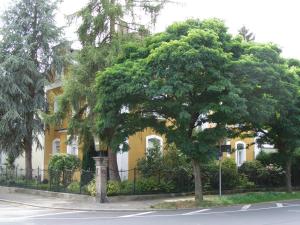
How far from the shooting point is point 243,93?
1995cm

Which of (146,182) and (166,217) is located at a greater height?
(146,182)

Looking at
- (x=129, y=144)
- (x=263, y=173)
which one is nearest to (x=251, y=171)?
(x=263, y=173)

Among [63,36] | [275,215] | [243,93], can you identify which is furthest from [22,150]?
[275,215]

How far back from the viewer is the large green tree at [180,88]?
18641mm

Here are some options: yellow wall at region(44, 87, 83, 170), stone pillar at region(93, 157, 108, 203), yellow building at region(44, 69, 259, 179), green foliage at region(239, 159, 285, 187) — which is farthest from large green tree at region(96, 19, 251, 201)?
yellow wall at region(44, 87, 83, 170)

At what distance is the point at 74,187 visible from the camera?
2511cm

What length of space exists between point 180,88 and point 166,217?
4.93m

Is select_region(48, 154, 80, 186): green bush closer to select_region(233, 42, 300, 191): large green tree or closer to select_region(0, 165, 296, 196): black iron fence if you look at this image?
select_region(0, 165, 296, 196): black iron fence

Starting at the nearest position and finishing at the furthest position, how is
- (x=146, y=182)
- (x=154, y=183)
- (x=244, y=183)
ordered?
(x=146, y=182), (x=154, y=183), (x=244, y=183)

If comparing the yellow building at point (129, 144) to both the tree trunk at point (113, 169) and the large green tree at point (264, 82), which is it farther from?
the large green tree at point (264, 82)

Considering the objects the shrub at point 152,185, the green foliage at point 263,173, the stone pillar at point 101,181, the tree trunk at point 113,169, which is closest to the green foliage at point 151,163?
the shrub at point 152,185

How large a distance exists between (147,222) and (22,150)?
19855mm

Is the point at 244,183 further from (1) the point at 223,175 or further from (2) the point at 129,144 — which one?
(2) the point at 129,144

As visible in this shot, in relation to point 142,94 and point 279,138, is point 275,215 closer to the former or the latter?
point 142,94
